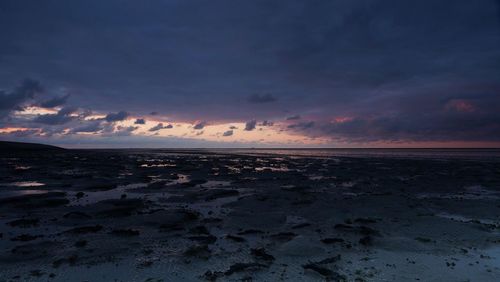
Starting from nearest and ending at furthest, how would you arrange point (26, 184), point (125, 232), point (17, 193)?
point (125, 232)
point (17, 193)
point (26, 184)

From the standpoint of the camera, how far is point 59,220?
15094 millimetres

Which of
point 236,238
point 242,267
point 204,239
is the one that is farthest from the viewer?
point 236,238

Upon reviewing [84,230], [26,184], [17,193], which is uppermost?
[26,184]

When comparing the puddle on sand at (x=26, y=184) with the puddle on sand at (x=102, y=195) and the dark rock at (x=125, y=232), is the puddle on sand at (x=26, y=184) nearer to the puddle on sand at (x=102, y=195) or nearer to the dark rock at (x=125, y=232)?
the puddle on sand at (x=102, y=195)

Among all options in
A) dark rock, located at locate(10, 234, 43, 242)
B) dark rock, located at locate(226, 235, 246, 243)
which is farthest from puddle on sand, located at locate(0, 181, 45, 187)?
dark rock, located at locate(226, 235, 246, 243)

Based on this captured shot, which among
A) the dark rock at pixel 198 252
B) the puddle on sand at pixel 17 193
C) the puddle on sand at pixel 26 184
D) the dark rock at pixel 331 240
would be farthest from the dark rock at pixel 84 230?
the puddle on sand at pixel 26 184

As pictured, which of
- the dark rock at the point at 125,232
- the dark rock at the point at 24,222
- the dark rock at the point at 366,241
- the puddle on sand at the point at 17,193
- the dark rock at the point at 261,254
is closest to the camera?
the dark rock at the point at 261,254

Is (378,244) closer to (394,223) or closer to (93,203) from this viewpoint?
(394,223)

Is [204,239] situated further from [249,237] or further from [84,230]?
[84,230]

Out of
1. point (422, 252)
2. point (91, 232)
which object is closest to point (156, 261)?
point (91, 232)

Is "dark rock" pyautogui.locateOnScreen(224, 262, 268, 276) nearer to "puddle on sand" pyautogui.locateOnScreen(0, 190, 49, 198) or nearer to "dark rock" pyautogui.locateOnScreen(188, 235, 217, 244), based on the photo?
"dark rock" pyautogui.locateOnScreen(188, 235, 217, 244)

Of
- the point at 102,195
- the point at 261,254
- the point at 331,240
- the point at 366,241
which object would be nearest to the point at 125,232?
the point at 261,254

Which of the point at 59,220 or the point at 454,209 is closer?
the point at 59,220

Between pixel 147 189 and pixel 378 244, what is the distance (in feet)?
61.0
